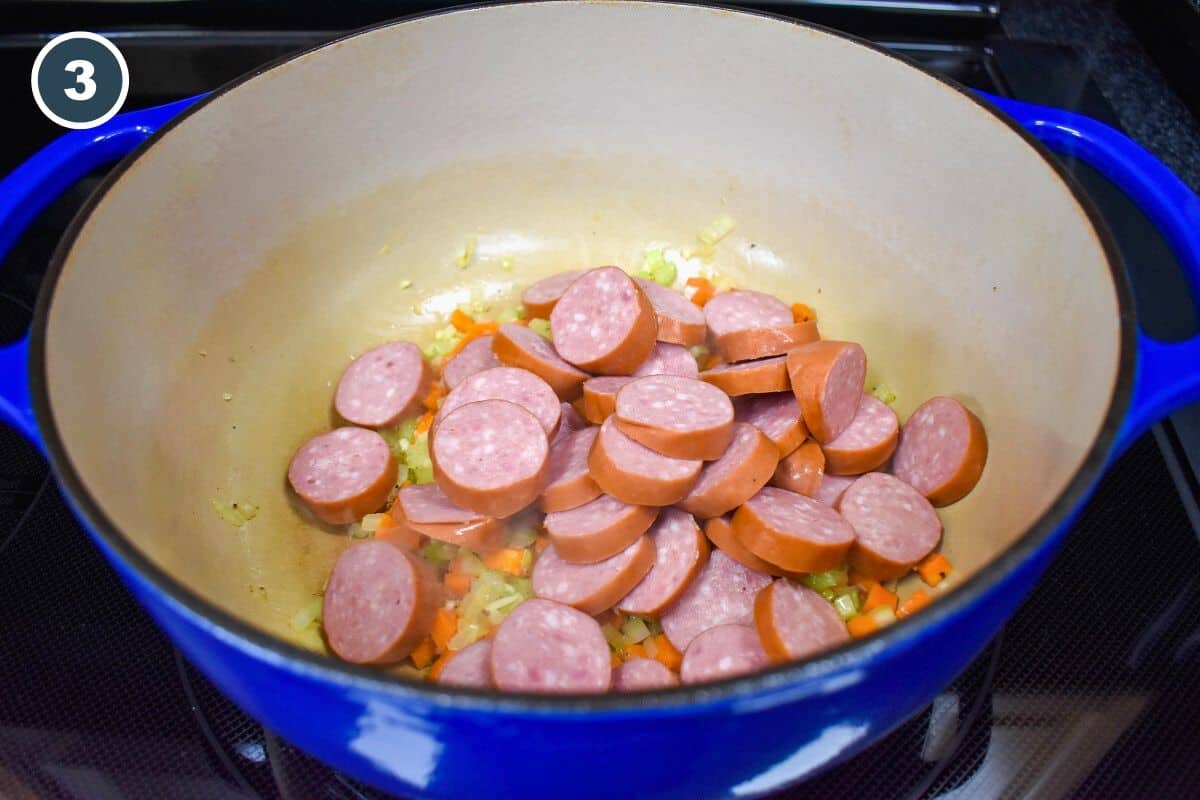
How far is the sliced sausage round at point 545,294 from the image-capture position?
1818 mm

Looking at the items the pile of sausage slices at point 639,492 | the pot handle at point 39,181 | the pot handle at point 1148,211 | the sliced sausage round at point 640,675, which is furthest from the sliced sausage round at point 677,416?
the pot handle at point 39,181

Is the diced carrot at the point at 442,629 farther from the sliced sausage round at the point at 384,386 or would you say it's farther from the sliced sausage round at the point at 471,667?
the sliced sausage round at the point at 384,386

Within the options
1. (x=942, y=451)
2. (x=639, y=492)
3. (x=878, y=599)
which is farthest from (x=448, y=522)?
(x=942, y=451)

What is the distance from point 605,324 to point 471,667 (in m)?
0.65

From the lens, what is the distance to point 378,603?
1.34m

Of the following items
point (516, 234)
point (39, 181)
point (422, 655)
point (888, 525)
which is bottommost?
point (422, 655)

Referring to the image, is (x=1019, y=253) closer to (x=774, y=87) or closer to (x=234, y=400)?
(x=774, y=87)

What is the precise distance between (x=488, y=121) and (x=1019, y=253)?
0.97m

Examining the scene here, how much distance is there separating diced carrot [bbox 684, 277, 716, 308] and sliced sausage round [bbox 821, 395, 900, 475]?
42 centimetres

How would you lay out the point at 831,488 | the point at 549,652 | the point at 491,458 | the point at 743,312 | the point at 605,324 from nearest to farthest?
the point at 549,652 → the point at 491,458 → the point at 831,488 → the point at 605,324 → the point at 743,312

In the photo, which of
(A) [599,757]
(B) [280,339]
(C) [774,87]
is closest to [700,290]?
(C) [774,87]

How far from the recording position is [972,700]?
1.31 meters

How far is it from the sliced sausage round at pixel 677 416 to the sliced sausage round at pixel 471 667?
0.38 m

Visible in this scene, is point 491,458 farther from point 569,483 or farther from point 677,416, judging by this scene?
point 677,416
